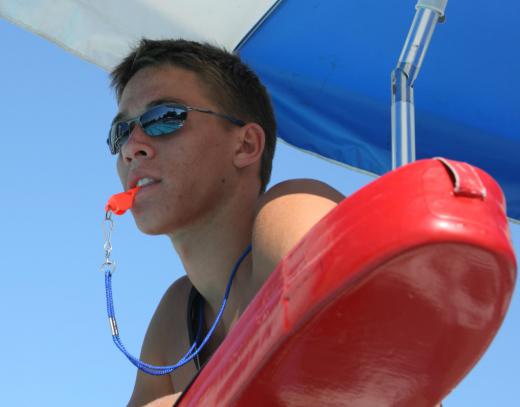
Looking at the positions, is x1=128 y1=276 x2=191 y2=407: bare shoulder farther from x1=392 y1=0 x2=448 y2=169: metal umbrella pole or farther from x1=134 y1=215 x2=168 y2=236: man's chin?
x1=392 y1=0 x2=448 y2=169: metal umbrella pole

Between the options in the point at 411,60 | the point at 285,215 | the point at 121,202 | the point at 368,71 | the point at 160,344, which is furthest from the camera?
the point at 368,71

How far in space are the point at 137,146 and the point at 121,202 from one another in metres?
0.15

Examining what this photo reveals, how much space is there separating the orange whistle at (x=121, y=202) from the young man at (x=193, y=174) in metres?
0.02

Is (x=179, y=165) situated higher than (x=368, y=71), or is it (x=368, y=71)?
(x=368, y=71)

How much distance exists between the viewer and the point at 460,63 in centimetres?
284

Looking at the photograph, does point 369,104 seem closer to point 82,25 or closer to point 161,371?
point 82,25

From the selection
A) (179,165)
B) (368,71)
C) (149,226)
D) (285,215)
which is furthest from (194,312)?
(368,71)

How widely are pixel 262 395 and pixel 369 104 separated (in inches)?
74.6

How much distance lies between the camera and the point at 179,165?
1.96 metres

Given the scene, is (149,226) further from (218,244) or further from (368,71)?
(368,71)

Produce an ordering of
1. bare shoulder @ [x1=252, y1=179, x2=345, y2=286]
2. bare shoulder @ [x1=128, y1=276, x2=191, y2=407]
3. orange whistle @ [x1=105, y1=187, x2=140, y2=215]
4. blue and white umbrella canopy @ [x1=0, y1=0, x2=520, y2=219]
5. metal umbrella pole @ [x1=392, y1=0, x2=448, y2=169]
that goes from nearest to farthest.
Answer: bare shoulder @ [x1=252, y1=179, x2=345, y2=286]
orange whistle @ [x1=105, y1=187, x2=140, y2=215]
metal umbrella pole @ [x1=392, y1=0, x2=448, y2=169]
bare shoulder @ [x1=128, y1=276, x2=191, y2=407]
blue and white umbrella canopy @ [x1=0, y1=0, x2=520, y2=219]

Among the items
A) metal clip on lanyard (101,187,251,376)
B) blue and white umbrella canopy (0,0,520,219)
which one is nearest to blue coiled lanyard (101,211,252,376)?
metal clip on lanyard (101,187,251,376)

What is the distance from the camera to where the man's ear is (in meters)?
2.10

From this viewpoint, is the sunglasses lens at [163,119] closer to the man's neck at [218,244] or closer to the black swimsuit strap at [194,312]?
the man's neck at [218,244]
